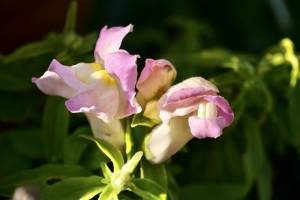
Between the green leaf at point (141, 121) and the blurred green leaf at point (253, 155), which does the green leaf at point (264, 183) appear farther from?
the green leaf at point (141, 121)

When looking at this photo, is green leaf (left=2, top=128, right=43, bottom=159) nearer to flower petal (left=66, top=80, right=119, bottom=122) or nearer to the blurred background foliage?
the blurred background foliage

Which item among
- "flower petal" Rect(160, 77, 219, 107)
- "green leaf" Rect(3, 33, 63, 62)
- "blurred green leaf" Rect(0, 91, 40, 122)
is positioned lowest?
"flower petal" Rect(160, 77, 219, 107)

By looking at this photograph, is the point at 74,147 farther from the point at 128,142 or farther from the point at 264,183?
the point at 264,183

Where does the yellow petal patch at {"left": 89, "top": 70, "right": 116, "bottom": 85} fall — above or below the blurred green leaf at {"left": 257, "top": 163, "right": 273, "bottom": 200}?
above

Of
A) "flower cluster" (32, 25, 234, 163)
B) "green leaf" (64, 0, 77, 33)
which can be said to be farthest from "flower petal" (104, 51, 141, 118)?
"green leaf" (64, 0, 77, 33)

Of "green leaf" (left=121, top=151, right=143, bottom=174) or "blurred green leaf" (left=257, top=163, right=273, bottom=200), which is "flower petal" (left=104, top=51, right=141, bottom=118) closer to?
"green leaf" (left=121, top=151, right=143, bottom=174)

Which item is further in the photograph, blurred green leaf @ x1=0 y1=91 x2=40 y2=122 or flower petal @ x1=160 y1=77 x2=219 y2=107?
blurred green leaf @ x1=0 y1=91 x2=40 y2=122
